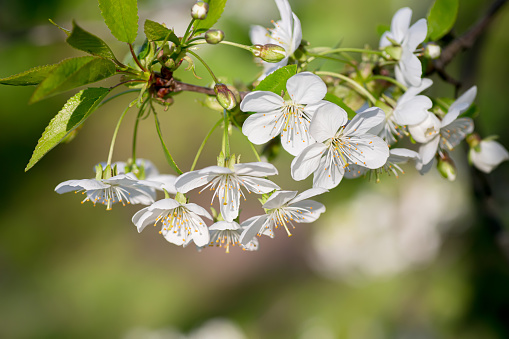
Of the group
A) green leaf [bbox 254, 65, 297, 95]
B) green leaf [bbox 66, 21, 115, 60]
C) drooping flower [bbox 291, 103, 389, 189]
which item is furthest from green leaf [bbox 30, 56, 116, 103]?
drooping flower [bbox 291, 103, 389, 189]

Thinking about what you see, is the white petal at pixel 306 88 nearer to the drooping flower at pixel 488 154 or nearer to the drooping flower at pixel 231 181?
the drooping flower at pixel 231 181

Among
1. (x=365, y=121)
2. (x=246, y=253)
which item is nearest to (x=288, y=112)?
(x=365, y=121)

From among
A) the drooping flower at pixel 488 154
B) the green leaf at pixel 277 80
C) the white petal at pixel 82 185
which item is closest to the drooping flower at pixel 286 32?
the green leaf at pixel 277 80

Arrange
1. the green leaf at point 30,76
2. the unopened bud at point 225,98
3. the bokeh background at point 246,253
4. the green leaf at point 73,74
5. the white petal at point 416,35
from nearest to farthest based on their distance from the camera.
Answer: the green leaf at point 73,74 < the green leaf at point 30,76 < the unopened bud at point 225,98 < the white petal at point 416,35 < the bokeh background at point 246,253

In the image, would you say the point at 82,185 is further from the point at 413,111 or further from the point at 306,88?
the point at 413,111

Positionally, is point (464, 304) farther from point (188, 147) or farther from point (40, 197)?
point (40, 197)

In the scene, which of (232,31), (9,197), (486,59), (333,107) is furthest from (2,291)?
(486,59)

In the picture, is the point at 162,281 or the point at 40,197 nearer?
the point at 162,281

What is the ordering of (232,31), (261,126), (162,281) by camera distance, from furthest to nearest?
Answer: (162,281)
(232,31)
(261,126)
